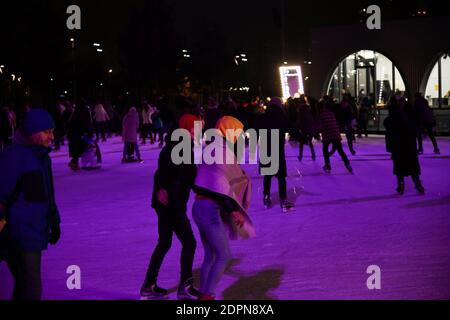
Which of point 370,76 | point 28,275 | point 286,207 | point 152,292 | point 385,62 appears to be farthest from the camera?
point 370,76

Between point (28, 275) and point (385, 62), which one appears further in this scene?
point (385, 62)

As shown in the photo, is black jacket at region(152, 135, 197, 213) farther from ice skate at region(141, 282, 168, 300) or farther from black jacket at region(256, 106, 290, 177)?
black jacket at region(256, 106, 290, 177)

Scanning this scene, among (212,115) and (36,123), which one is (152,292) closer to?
(36,123)

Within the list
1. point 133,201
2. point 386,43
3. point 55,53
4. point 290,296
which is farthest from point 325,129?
point 55,53

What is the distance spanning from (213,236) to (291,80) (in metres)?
29.3

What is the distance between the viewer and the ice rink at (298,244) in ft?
22.0

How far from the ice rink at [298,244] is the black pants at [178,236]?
0.22 m

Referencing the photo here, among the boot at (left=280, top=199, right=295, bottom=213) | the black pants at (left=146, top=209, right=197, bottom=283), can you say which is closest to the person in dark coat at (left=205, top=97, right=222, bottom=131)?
the boot at (left=280, top=199, right=295, bottom=213)

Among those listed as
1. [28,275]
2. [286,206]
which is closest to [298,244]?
[286,206]

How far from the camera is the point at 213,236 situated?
5.93 metres

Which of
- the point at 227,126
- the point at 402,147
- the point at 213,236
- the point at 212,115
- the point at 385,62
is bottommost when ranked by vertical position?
the point at 213,236

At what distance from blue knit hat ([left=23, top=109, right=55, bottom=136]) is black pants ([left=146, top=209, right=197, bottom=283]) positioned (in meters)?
1.60

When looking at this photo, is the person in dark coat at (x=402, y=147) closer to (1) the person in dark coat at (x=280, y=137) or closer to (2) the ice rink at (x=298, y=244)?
(2) the ice rink at (x=298, y=244)

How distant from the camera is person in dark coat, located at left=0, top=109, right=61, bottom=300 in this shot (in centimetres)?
516
